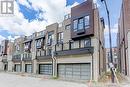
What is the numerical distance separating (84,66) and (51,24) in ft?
59.1

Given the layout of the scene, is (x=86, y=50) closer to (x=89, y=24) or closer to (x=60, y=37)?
(x=89, y=24)

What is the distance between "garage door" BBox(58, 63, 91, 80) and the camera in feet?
97.8

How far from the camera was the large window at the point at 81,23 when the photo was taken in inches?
1260

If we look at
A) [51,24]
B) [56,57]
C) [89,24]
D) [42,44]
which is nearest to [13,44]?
[42,44]

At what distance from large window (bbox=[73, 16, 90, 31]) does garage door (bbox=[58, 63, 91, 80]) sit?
5.91m

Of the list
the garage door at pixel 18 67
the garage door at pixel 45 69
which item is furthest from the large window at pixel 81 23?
the garage door at pixel 18 67

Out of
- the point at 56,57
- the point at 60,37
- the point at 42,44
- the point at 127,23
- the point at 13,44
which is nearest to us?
the point at 127,23

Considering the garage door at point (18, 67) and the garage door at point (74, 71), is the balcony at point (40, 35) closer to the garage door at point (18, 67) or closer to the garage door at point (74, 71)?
the garage door at point (18, 67)

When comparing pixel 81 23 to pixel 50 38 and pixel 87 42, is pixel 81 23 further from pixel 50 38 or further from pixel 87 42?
pixel 50 38

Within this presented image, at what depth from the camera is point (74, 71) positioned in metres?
32.0

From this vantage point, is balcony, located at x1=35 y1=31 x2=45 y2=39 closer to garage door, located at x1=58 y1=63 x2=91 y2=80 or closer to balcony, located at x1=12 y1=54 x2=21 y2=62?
balcony, located at x1=12 y1=54 x2=21 y2=62

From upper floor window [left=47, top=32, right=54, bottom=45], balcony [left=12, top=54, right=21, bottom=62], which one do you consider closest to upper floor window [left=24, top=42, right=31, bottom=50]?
balcony [left=12, top=54, right=21, bottom=62]

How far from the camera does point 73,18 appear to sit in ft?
114

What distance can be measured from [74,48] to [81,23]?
4.03 metres
